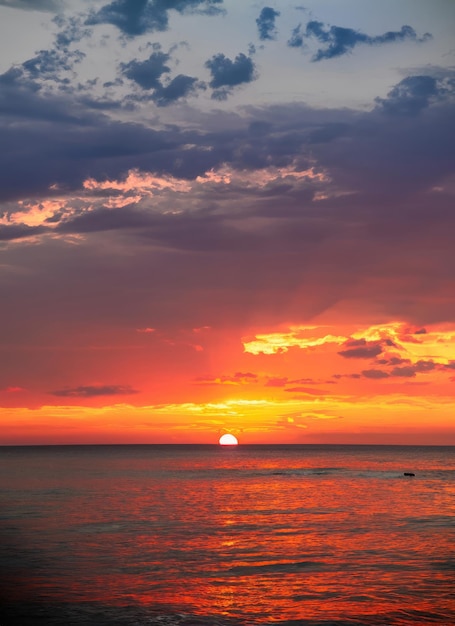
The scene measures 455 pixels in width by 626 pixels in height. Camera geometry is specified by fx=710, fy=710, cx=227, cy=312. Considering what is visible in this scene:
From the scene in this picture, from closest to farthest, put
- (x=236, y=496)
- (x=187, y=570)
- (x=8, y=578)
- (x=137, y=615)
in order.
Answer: (x=137, y=615) → (x=8, y=578) → (x=187, y=570) → (x=236, y=496)

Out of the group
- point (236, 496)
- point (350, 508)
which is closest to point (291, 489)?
point (236, 496)

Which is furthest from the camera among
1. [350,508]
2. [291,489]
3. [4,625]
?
[291,489]

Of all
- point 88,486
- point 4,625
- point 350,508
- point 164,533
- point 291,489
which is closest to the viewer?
point 4,625

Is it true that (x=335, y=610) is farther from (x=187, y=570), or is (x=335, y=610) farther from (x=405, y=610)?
(x=187, y=570)

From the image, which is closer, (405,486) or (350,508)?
(350,508)

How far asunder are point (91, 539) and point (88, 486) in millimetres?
59265

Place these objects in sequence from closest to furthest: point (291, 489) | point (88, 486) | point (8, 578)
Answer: point (8, 578) < point (291, 489) < point (88, 486)

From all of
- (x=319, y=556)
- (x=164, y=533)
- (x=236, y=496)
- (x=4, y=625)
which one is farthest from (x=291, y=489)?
(x=4, y=625)

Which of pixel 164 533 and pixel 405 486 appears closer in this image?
pixel 164 533

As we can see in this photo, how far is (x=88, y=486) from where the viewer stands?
11050cm

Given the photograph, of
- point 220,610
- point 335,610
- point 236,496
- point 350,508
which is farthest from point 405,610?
point 236,496

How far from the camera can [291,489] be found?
10294 centimetres

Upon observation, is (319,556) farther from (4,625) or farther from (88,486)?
(88,486)

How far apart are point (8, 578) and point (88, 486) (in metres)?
73.7
